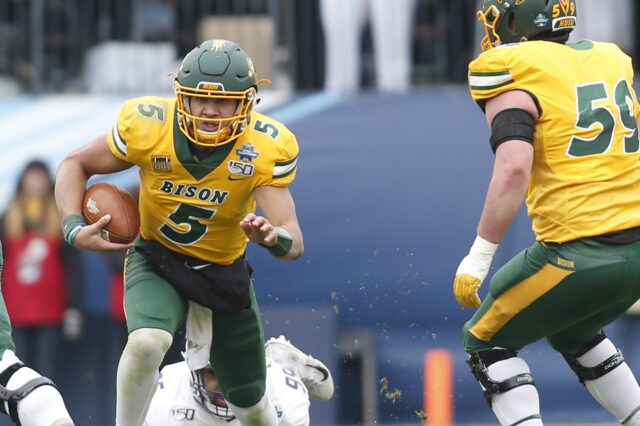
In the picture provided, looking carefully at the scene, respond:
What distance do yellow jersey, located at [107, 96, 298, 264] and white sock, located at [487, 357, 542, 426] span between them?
3.70 ft

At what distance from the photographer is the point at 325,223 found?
9.37m

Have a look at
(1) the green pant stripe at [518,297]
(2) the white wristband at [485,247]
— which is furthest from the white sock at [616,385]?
(2) the white wristband at [485,247]

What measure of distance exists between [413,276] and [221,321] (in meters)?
3.76

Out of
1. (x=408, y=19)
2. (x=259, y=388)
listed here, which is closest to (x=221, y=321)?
(x=259, y=388)

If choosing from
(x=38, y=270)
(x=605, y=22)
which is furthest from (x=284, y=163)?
(x=605, y=22)

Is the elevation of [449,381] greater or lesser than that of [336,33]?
lesser

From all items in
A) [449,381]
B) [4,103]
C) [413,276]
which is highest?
[4,103]

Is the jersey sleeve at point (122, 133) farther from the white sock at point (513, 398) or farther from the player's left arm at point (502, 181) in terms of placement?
the white sock at point (513, 398)

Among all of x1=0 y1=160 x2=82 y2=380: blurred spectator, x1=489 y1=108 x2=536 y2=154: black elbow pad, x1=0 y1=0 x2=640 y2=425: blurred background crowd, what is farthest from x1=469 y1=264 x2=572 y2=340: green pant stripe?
x1=0 y1=160 x2=82 y2=380: blurred spectator

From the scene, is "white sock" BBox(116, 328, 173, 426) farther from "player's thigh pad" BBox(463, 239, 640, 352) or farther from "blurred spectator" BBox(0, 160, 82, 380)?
"blurred spectator" BBox(0, 160, 82, 380)

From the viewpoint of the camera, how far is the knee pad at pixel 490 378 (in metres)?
5.19

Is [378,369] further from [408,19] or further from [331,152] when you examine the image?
[408,19]

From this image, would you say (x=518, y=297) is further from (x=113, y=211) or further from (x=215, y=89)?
(x=113, y=211)

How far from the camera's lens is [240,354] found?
5598 millimetres
